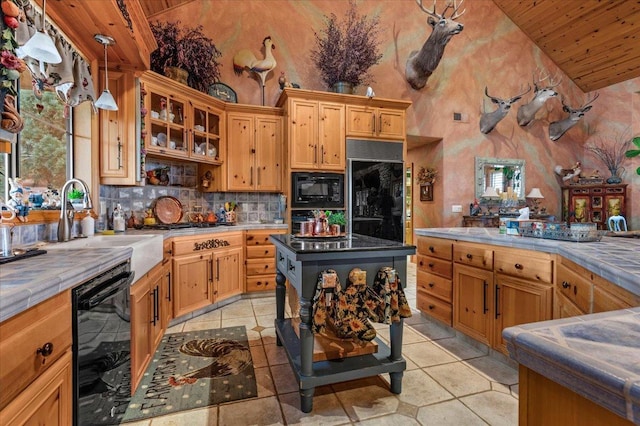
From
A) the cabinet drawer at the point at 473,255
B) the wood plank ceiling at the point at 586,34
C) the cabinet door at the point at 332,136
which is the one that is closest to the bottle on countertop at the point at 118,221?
the cabinet door at the point at 332,136

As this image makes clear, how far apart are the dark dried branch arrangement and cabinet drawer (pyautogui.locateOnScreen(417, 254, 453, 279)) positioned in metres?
5.48

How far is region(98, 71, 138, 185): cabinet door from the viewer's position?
9.03 feet

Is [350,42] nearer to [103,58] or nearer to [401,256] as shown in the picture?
[103,58]

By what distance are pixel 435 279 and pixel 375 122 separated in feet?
7.57

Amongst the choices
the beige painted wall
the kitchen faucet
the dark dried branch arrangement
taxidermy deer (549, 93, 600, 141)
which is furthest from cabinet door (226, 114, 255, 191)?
the dark dried branch arrangement

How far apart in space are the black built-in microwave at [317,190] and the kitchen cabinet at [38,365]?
293 cm

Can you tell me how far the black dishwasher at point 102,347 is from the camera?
3.84 ft

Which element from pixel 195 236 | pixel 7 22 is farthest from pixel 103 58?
pixel 195 236

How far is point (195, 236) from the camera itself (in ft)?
10.2

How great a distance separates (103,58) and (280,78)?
2203 mm

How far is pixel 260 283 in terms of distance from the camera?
384 cm

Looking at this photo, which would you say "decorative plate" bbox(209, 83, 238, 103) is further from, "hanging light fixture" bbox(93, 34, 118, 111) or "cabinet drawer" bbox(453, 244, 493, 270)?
"cabinet drawer" bbox(453, 244, 493, 270)

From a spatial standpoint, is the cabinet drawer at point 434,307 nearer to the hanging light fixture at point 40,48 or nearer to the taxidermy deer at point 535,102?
the hanging light fixture at point 40,48

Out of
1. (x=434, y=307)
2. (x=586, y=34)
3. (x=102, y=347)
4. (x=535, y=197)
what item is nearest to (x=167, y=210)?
(x=102, y=347)
